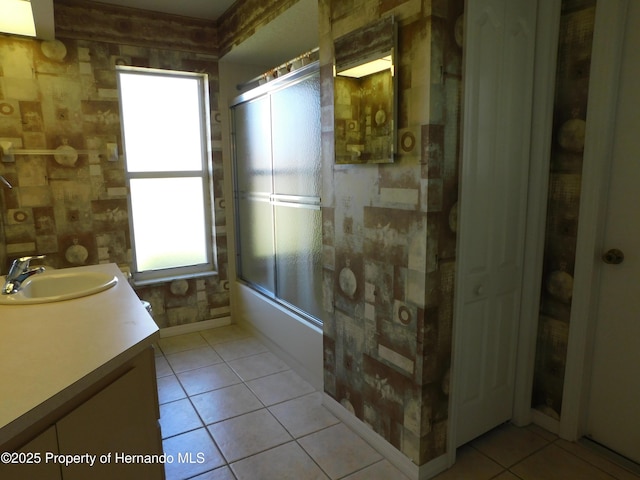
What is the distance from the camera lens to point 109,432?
1196mm

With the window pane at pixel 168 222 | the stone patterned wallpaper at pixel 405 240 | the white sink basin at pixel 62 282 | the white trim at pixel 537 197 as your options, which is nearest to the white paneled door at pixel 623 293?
the white trim at pixel 537 197

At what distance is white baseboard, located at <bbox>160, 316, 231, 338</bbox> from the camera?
3.55 meters

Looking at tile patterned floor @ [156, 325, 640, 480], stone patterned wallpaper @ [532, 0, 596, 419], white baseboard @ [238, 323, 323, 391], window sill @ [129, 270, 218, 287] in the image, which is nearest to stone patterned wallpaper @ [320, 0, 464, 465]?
tile patterned floor @ [156, 325, 640, 480]

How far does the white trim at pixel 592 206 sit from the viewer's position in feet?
5.74

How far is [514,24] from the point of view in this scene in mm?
1794

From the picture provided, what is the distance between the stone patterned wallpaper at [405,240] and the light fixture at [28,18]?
5.20ft

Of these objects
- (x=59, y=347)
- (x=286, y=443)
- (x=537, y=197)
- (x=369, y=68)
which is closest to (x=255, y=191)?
(x=369, y=68)

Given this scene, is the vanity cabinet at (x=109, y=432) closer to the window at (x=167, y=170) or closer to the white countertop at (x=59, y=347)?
the white countertop at (x=59, y=347)

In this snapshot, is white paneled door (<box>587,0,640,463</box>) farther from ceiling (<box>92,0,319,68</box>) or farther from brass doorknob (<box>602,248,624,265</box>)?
ceiling (<box>92,0,319,68</box>)

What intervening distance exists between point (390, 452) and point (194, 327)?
7.37 feet

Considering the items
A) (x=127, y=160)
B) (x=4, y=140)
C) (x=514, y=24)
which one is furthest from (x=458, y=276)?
(x=4, y=140)

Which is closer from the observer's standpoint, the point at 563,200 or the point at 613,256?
the point at 613,256

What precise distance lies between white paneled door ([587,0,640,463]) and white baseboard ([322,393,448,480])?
84 centimetres

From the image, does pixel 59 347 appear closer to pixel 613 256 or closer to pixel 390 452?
pixel 390 452
